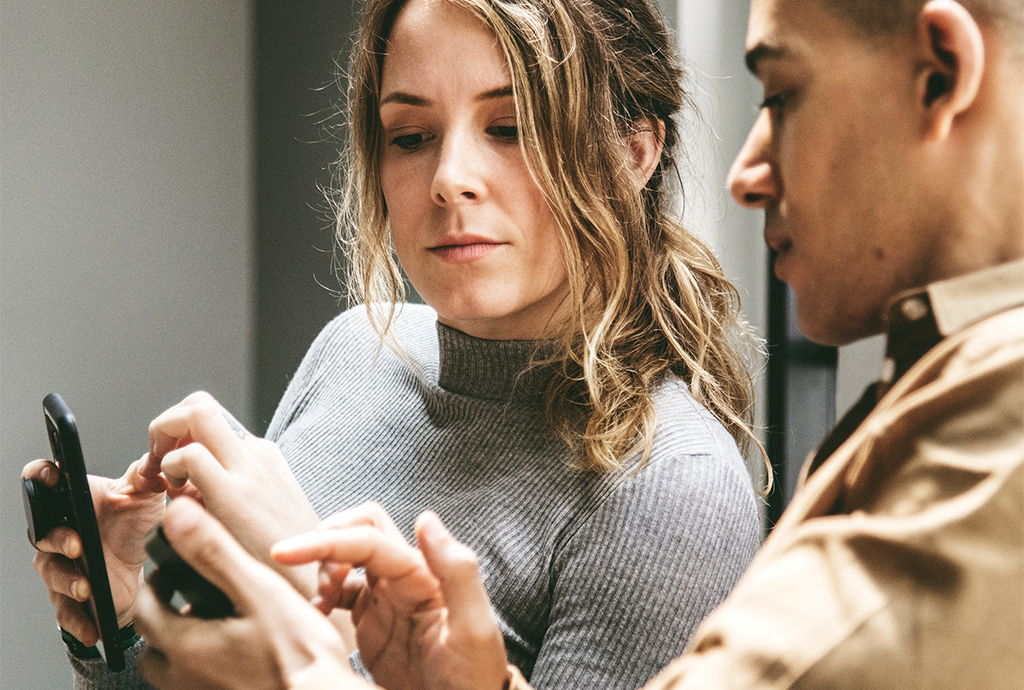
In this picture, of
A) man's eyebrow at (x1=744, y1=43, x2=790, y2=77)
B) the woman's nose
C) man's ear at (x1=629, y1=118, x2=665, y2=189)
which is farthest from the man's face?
man's ear at (x1=629, y1=118, x2=665, y2=189)

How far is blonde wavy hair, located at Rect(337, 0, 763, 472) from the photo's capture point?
0.95m

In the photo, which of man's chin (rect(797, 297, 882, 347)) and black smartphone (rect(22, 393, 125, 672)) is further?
black smartphone (rect(22, 393, 125, 672))

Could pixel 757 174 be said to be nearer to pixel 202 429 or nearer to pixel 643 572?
pixel 643 572

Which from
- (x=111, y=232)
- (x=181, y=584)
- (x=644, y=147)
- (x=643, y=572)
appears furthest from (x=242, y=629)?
(x=111, y=232)

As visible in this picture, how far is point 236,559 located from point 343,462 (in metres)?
0.66

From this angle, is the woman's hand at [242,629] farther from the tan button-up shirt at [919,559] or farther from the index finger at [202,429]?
the index finger at [202,429]

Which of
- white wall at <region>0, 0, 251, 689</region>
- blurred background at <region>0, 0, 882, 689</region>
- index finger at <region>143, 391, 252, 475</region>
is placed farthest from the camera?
white wall at <region>0, 0, 251, 689</region>

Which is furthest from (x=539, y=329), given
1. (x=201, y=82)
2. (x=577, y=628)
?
(x=201, y=82)

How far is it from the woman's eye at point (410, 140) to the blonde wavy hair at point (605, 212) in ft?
0.27

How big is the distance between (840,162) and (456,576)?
1.14ft

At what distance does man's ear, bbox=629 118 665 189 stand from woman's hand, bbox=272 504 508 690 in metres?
0.62

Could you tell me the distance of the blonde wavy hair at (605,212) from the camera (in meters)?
0.95

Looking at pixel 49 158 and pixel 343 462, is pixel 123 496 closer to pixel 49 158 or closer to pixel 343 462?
pixel 343 462

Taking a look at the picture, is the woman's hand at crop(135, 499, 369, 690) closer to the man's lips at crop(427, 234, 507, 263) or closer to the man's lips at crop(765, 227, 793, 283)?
the man's lips at crop(765, 227, 793, 283)
